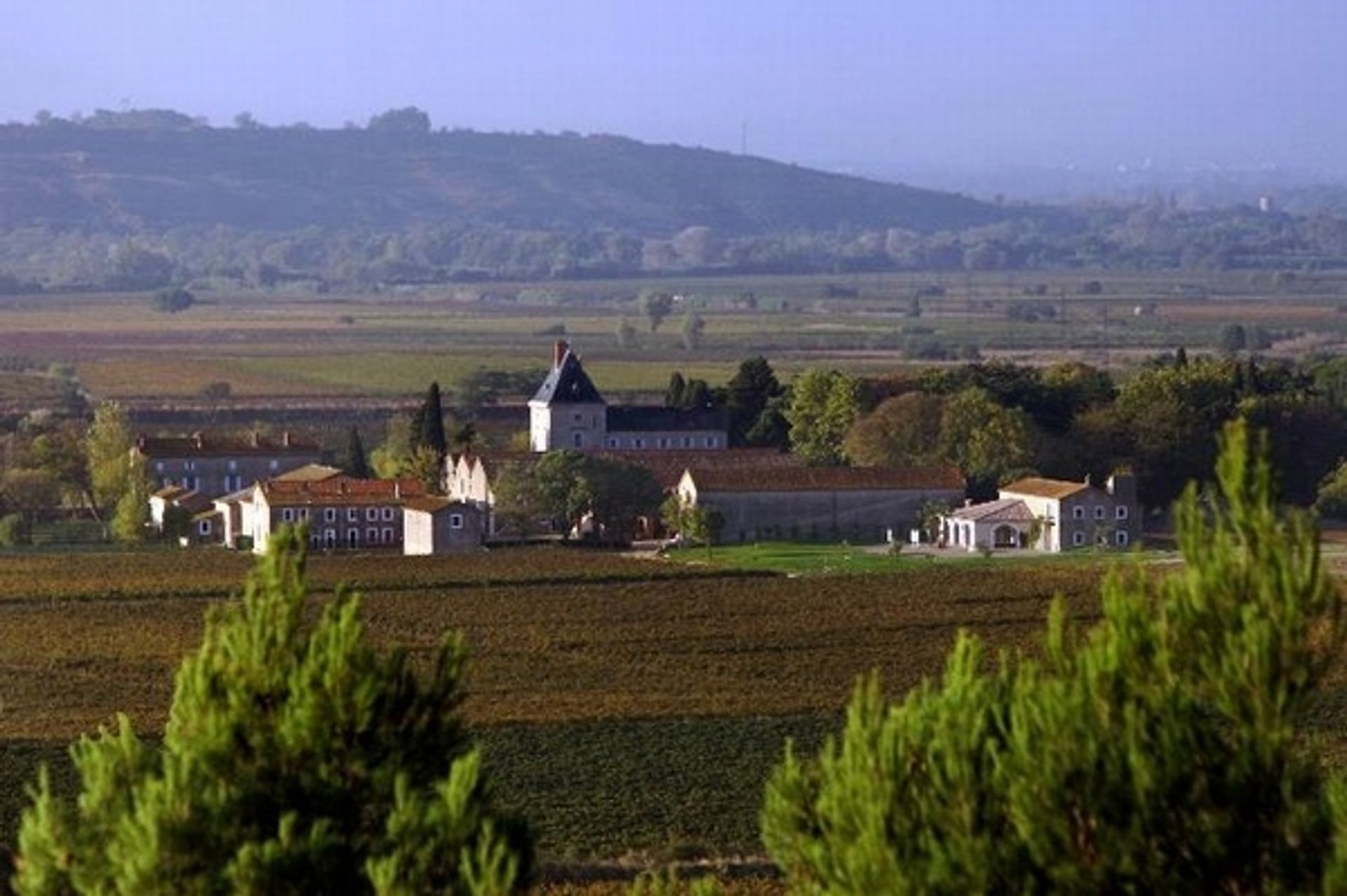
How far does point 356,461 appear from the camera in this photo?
47344 mm

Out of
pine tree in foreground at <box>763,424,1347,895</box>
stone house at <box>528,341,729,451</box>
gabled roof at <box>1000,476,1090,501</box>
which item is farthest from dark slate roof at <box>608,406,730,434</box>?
pine tree in foreground at <box>763,424,1347,895</box>

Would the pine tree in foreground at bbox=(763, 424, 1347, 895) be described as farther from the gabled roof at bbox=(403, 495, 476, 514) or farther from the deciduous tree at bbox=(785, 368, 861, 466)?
the deciduous tree at bbox=(785, 368, 861, 466)

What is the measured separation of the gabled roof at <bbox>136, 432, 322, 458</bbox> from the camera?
4659 cm

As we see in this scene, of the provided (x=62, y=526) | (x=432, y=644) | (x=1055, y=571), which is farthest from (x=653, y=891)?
(x=62, y=526)

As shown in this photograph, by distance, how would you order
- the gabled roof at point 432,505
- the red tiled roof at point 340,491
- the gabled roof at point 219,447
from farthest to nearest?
the gabled roof at point 219,447, the red tiled roof at point 340,491, the gabled roof at point 432,505

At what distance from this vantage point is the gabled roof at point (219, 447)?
4659 centimetres

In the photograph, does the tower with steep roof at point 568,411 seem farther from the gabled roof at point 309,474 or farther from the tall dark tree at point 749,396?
the gabled roof at point 309,474

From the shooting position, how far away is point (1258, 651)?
10.3m

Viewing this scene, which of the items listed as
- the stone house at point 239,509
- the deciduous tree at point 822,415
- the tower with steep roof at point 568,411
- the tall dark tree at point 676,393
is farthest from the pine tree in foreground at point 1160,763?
the tall dark tree at point 676,393

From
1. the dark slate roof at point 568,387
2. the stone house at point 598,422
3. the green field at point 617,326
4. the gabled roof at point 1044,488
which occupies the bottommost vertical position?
the green field at point 617,326

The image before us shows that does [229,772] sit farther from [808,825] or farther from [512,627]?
[512,627]

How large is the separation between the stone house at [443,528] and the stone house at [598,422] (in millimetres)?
7093

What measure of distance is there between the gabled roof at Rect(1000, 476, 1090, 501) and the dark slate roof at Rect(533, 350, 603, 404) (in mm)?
7797

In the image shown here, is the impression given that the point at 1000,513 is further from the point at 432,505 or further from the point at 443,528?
the point at 432,505
